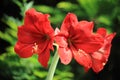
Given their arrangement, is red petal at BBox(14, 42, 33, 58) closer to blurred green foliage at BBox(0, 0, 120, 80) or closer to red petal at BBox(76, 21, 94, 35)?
red petal at BBox(76, 21, 94, 35)

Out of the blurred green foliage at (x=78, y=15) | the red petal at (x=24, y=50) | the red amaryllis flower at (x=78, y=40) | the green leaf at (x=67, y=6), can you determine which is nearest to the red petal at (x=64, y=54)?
the red amaryllis flower at (x=78, y=40)

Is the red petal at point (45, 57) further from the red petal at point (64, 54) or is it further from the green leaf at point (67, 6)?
the green leaf at point (67, 6)

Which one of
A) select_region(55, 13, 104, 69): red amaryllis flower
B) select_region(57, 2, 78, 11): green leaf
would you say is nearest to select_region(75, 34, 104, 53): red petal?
select_region(55, 13, 104, 69): red amaryllis flower

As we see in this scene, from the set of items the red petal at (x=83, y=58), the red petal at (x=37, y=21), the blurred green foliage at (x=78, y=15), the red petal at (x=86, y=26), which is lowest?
the red petal at (x=83, y=58)

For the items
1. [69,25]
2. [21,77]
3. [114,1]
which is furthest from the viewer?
[114,1]

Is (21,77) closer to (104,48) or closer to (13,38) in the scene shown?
(13,38)

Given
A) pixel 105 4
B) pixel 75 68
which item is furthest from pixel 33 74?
pixel 105 4
